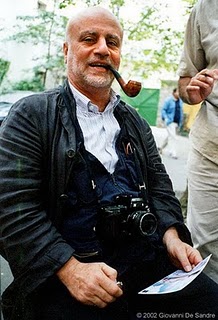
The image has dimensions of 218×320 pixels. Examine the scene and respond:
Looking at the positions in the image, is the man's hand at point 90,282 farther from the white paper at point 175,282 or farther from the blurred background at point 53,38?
the blurred background at point 53,38

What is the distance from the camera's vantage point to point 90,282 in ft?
3.96

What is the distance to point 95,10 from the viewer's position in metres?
1.52

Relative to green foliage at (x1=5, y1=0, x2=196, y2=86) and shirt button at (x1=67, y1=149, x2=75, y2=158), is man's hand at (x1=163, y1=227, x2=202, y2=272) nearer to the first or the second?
shirt button at (x1=67, y1=149, x2=75, y2=158)

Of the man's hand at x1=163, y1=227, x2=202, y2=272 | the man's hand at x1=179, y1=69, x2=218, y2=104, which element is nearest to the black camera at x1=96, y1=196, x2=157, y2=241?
the man's hand at x1=163, y1=227, x2=202, y2=272

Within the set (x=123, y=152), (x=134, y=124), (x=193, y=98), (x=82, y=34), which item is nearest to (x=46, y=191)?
(x=123, y=152)

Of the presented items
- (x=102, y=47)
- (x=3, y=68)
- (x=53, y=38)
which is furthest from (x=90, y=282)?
(x=53, y=38)

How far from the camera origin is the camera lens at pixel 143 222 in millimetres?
1370

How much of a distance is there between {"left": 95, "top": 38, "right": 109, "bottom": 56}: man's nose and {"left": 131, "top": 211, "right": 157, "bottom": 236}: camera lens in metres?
0.59

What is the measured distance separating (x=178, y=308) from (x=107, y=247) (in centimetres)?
32

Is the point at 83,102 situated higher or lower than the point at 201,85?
lower

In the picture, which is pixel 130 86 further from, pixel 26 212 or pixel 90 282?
pixel 90 282

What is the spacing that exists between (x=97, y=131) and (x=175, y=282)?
0.60 meters

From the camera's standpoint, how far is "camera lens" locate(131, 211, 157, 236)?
53.9 inches

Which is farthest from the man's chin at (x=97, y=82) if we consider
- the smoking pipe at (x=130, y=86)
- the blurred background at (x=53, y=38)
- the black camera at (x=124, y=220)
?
the black camera at (x=124, y=220)
